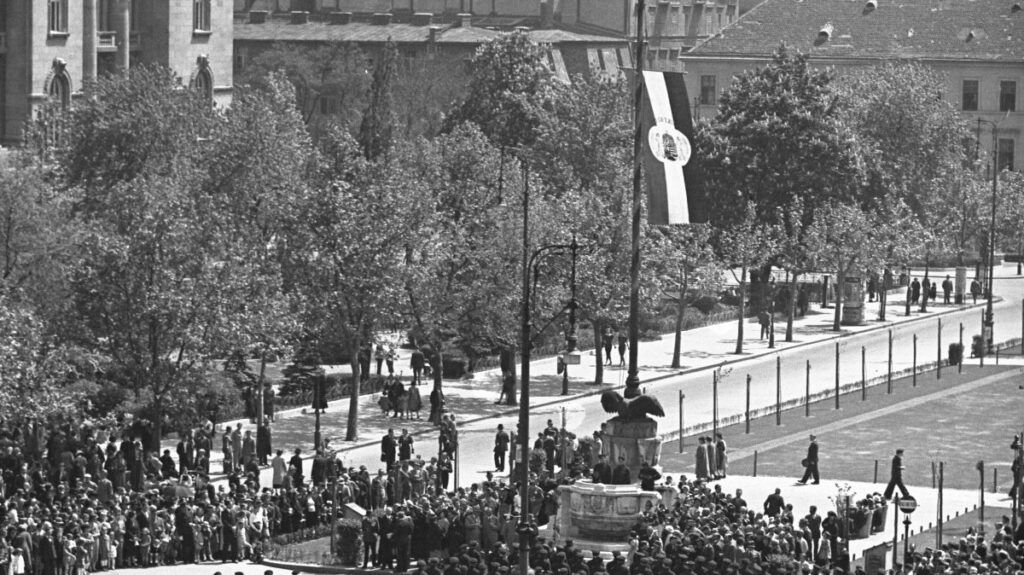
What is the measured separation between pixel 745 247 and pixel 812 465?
29.4 meters

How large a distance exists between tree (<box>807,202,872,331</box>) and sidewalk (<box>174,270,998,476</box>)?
7.32 feet

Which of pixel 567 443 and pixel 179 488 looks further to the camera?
pixel 567 443

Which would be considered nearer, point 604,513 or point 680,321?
point 604,513

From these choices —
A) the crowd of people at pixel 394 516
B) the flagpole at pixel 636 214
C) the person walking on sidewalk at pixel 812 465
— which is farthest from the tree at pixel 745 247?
the flagpole at pixel 636 214

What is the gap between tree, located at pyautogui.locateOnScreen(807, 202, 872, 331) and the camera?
99.6 meters

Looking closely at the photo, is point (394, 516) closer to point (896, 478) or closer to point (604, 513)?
point (604, 513)

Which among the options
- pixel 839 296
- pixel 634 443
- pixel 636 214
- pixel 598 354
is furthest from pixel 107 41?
pixel 636 214

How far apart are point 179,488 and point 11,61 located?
56.2 m

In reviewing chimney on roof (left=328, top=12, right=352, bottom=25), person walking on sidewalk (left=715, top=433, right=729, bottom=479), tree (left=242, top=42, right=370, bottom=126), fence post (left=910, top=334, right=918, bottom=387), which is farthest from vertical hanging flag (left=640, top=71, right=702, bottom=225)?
chimney on roof (left=328, top=12, right=352, bottom=25)

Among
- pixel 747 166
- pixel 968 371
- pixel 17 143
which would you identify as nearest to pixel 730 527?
pixel 968 371

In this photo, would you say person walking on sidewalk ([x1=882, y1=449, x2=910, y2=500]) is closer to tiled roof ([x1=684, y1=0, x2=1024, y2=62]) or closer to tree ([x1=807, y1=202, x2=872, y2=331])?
tree ([x1=807, y1=202, x2=872, y2=331])

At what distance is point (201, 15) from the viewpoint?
128750 mm

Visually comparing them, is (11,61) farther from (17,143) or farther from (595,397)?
(595,397)

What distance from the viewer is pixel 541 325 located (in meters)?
81.6
